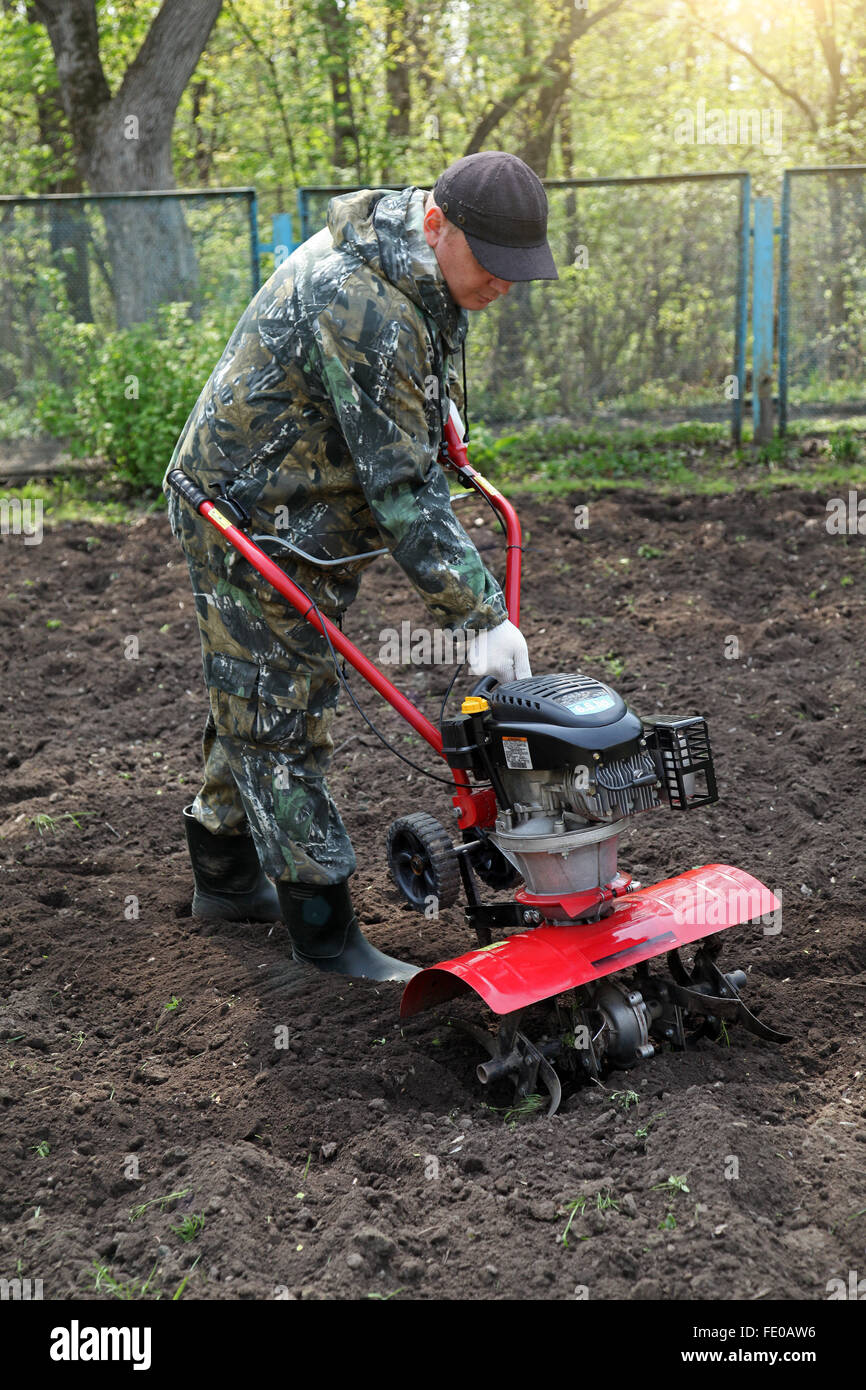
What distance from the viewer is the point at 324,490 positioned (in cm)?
334

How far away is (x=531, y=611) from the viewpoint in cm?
663

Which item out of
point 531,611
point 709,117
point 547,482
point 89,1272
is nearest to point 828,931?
point 89,1272

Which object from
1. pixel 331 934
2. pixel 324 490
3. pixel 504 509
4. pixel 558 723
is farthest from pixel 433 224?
pixel 331 934

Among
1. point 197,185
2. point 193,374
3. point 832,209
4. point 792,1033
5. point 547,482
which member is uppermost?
point 197,185

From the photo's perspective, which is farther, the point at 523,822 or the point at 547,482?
the point at 547,482

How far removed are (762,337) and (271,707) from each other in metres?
7.24

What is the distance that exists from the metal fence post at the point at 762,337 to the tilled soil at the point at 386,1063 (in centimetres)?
374

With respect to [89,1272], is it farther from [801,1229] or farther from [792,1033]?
[792,1033]

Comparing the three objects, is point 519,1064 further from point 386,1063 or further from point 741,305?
point 741,305

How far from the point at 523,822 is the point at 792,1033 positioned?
0.90m

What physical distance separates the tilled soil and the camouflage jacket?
115 cm

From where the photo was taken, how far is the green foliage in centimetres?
900

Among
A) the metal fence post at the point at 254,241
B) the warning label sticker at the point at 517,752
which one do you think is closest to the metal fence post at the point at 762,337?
the metal fence post at the point at 254,241

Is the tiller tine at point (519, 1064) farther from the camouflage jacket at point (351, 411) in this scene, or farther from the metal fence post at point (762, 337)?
the metal fence post at point (762, 337)
